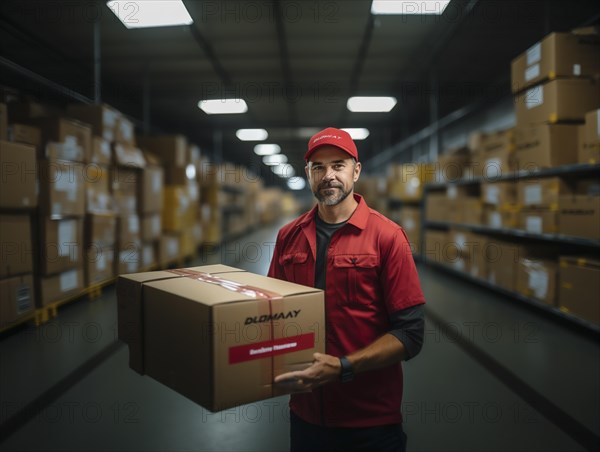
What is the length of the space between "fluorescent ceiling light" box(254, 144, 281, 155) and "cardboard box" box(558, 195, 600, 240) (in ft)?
36.8

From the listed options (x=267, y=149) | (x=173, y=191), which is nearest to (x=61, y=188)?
(x=173, y=191)

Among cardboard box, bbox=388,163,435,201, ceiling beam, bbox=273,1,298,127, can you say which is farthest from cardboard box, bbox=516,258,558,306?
ceiling beam, bbox=273,1,298,127

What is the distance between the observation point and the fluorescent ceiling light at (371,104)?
8.14 m

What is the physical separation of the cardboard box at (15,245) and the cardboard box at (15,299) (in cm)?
7

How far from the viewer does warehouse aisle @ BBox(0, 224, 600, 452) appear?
201cm

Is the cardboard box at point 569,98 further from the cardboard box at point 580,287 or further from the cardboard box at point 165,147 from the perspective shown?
the cardboard box at point 165,147

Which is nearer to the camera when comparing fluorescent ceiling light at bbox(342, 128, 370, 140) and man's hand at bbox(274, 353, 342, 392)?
man's hand at bbox(274, 353, 342, 392)

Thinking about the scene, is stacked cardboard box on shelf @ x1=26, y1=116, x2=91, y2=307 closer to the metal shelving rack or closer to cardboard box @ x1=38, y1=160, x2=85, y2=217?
cardboard box @ x1=38, y1=160, x2=85, y2=217

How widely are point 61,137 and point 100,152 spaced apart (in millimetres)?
685

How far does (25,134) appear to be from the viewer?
357 centimetres

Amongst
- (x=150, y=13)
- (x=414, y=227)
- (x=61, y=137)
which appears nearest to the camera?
(x=61, y=137)

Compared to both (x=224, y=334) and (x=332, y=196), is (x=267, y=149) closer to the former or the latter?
(x=332, y=196)

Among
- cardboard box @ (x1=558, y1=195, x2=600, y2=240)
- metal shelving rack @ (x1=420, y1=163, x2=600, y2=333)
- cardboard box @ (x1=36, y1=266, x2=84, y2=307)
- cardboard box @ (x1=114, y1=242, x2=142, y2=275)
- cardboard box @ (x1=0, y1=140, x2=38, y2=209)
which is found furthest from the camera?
cardboard box @ (x1=114, y1=242, x2=142, y2=275)

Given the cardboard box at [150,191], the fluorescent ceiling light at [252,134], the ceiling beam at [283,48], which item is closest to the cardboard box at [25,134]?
the cardboard box at [150,191]
